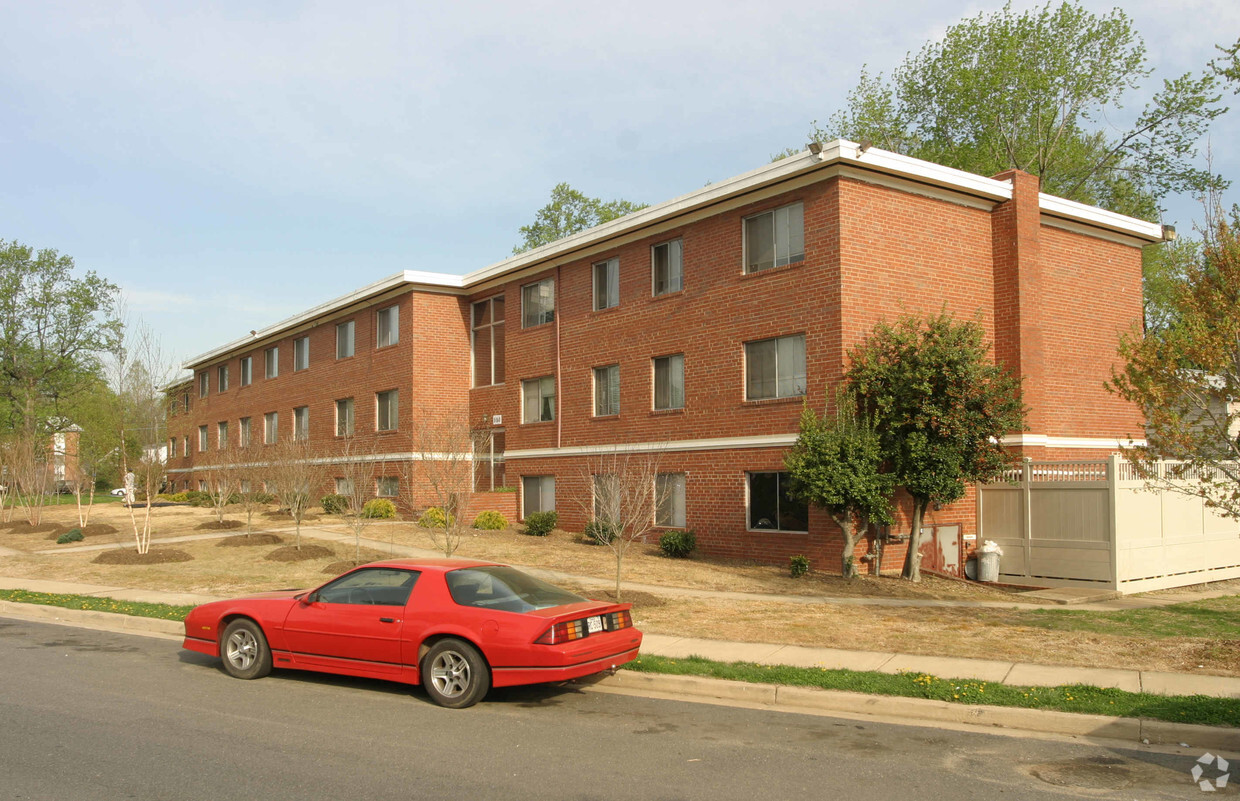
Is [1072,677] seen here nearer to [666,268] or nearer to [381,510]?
[666,268]

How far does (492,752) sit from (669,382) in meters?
16.4

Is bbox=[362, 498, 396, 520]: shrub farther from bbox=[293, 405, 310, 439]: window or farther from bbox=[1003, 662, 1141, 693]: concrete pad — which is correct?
bbox=[1003, 662, 1141, 693]: concrete pad

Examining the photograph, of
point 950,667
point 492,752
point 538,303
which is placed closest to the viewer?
point 492,752

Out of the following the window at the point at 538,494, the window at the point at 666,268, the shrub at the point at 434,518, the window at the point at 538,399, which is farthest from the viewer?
the window at the point at 538,399

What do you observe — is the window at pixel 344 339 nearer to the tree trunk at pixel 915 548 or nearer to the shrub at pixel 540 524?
the shrub at pixel 540 524

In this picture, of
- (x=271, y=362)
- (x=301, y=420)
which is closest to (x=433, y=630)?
(x=301, y=420)

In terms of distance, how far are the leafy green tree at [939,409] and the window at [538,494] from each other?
36.6 ft

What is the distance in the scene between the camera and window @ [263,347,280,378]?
41.1 meters

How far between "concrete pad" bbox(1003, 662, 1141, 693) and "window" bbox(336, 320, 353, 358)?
29.7 m

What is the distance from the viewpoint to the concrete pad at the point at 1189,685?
28.3 feet

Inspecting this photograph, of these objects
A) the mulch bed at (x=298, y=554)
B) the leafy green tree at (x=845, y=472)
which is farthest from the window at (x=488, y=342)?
the leafy green tree at (x=845, y=472)

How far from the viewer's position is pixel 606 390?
2522cm

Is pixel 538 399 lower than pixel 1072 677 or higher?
higher

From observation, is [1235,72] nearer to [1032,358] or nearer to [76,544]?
[1032,358]
